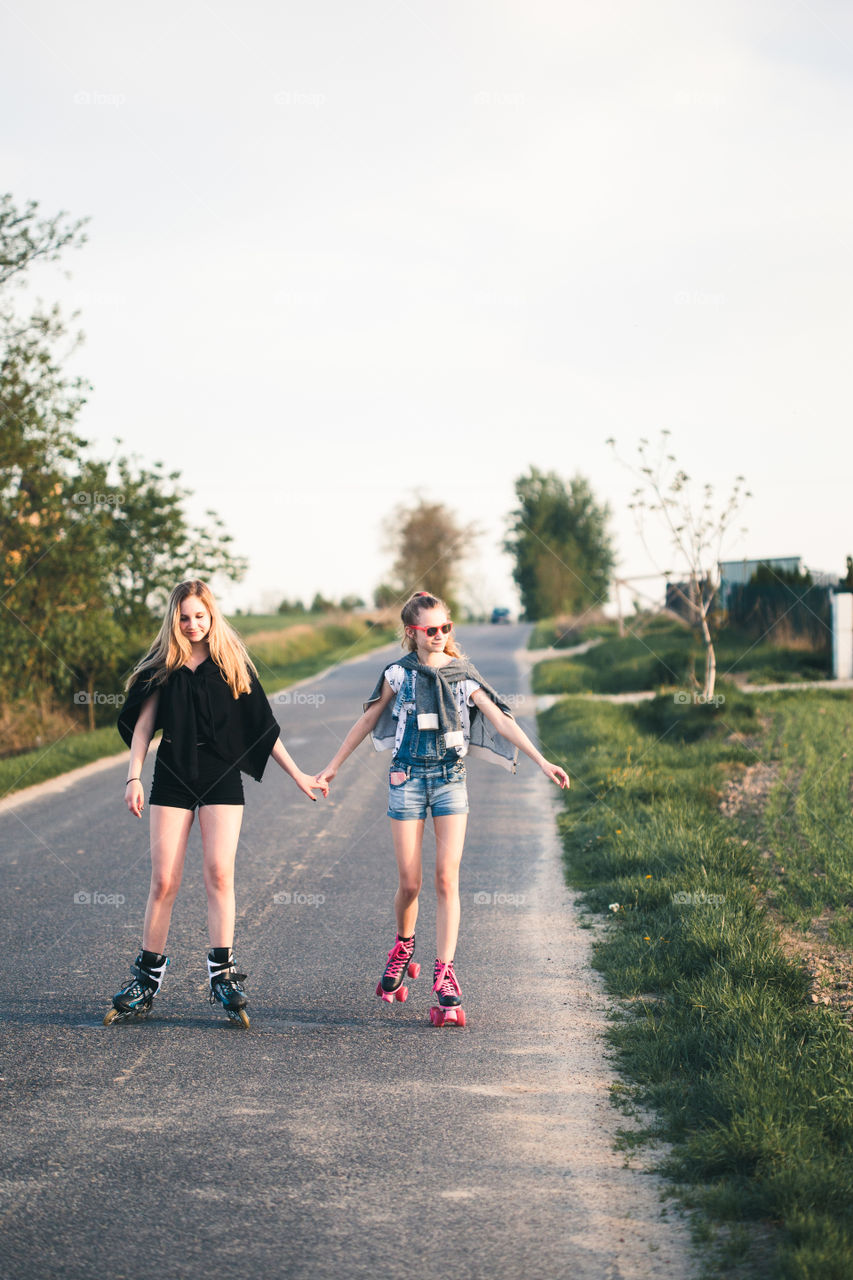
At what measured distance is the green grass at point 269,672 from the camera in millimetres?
13492

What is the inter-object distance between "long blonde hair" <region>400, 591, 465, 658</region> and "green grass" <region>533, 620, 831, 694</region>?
1335 centimetres

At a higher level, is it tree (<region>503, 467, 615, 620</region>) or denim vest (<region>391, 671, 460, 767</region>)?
tree (<region>503, 467, 615, 620</region>)

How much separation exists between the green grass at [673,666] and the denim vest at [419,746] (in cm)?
1354

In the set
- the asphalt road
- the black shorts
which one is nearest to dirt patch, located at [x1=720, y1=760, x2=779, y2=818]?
the asphalt road

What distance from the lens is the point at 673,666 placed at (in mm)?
21297

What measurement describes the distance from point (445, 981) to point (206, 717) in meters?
1.59

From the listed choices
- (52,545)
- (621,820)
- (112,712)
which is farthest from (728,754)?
(112,712)

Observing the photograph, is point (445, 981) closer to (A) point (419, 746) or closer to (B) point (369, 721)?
(A) point (419, 746)

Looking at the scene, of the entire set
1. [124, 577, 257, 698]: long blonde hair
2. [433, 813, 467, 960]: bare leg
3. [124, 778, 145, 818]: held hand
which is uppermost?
[124, 577, 257, 698]: long blonde hair

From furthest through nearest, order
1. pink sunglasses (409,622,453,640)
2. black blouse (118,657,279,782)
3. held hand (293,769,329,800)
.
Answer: held hand (293,769,329,800)
pink sunglasses (409,622,453,640)
black blouse (118,657,279,782)

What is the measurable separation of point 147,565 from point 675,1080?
2024cm

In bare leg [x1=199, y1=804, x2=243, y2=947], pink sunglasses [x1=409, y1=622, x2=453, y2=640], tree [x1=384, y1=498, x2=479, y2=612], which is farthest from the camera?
tree [x1=384, y1=498, x2=479, y2=612]

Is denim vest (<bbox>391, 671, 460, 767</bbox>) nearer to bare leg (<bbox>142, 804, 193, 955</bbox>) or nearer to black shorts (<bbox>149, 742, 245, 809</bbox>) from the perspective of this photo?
black shorts (<bbox>149, 742, 245, 809</bbox>)

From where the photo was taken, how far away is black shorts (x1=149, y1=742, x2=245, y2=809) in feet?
16.8
